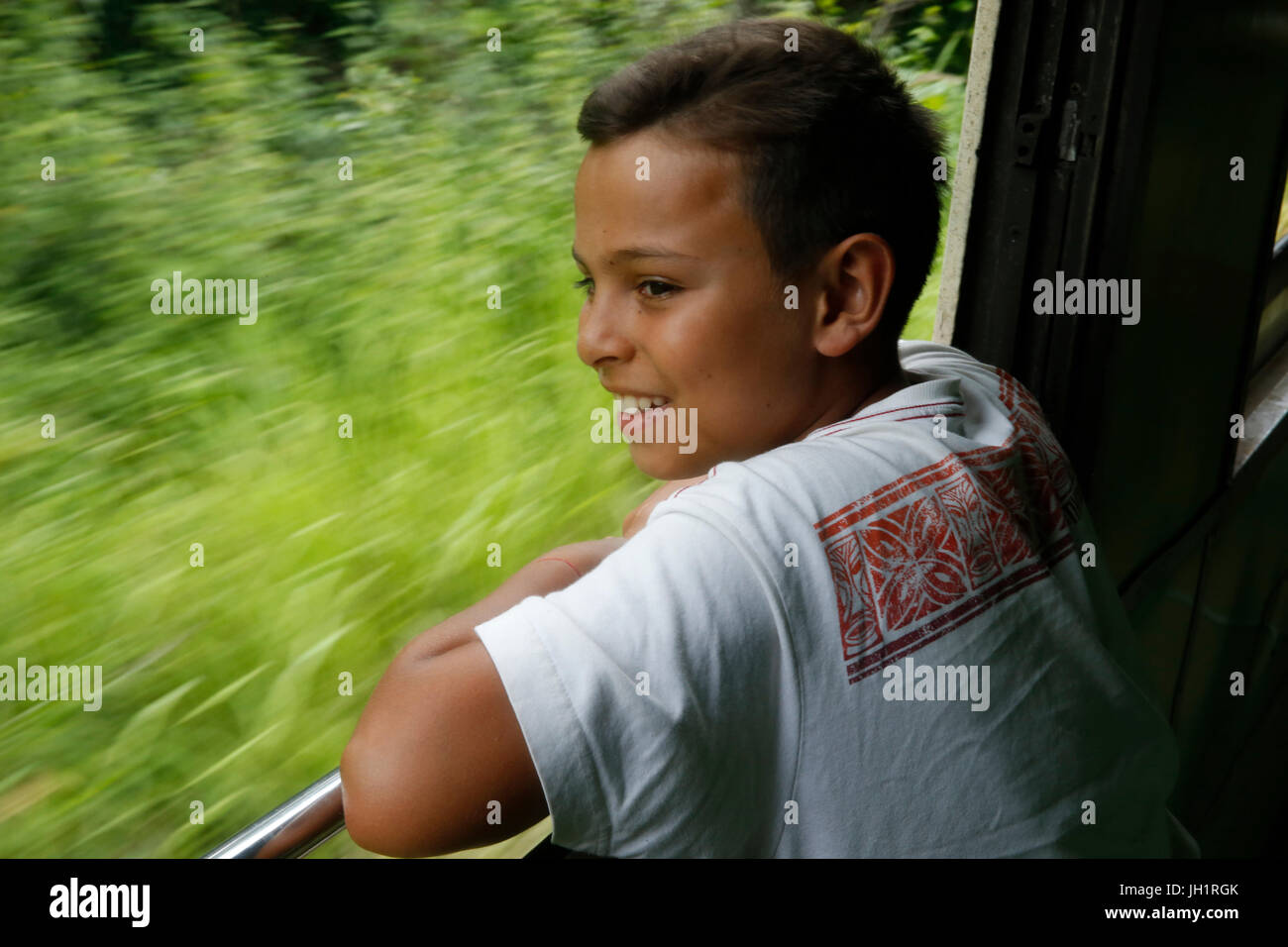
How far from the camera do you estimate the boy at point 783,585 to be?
83 centimetres

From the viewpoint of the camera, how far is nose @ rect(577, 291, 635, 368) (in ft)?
3.70

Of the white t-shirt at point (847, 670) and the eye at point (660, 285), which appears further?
the eye at point (660, 285)

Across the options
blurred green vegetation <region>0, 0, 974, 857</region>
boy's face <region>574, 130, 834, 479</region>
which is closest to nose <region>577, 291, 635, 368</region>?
boy's face <region>574, 130, 834, 479</region>

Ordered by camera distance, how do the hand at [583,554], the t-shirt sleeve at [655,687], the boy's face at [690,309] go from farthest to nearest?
the hand at [583,554], the boy's face at [690,309], the t-shirt sleeve at [655,687]

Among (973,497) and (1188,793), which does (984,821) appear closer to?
(973,497)

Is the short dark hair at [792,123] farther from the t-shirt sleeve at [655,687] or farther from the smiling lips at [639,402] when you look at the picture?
the t-shirt sleeve at [655,687]

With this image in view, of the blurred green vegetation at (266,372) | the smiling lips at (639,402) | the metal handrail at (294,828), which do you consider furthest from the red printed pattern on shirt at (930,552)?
the blurred green vegetation at (266,372)

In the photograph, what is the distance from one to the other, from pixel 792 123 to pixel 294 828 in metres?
0.78

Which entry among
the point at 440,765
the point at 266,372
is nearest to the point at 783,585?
the point at 440,765

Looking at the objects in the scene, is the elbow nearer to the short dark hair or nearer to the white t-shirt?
the white t-shirt

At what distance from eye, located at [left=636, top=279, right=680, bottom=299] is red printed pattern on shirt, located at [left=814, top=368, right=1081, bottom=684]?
0.93 ft

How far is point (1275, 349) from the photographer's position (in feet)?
12.5
